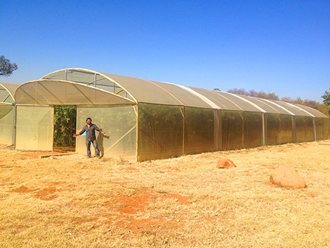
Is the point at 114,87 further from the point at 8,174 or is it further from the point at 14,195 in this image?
the point at 14,195

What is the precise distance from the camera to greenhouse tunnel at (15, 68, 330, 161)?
13.7 metres

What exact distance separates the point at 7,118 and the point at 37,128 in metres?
2.24

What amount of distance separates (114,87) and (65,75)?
7.92ft

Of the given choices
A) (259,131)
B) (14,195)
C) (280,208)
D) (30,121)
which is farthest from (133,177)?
(259,131)

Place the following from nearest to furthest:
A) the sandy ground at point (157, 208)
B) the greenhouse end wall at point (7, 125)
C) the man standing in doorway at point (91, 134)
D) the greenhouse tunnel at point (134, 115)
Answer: the sandy ground at point (157, 208) → the greenhouse tunnel at point (134, 115) → the man standing in doorway at point (91, 134) → the greenhouse end wall at point (7, 125)

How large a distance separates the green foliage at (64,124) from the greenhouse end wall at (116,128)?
309 cm

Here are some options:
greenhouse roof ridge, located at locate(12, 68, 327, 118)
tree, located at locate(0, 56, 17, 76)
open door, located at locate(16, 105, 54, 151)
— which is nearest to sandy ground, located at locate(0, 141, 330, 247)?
greenhouse roof ridge, located at locate(12, 68, 327, 118)

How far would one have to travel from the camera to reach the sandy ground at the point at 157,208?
525cm

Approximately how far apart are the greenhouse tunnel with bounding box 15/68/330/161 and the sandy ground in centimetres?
254

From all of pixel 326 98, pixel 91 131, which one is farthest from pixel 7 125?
pixel 326 98

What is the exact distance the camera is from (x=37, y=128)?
1742 cm

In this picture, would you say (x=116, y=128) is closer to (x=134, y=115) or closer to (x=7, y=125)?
(x=134, y=115)

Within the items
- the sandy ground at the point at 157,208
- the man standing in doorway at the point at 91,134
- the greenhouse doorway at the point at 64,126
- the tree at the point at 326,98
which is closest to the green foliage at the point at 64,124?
the greenhouse doorway at the point at 64,126

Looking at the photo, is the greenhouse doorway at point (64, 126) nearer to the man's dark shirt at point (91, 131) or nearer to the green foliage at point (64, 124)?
the green foliage at point (64, 124)
